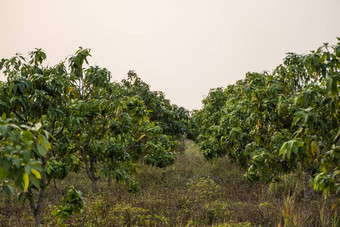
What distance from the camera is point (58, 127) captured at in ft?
19.7

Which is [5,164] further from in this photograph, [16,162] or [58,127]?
[58,127]

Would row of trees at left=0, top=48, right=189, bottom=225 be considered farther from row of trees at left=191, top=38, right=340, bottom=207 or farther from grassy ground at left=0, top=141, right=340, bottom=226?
row of trees at left=191, top=38, right=340, bottom=207

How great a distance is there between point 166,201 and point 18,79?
4.68 meters

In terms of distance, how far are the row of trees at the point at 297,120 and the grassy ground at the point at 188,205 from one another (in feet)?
2.17

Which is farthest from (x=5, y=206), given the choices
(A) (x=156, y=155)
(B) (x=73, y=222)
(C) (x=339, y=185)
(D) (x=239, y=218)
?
(C) (x=339, y=185)

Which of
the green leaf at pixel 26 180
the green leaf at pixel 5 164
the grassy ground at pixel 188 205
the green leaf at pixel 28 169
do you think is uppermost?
the green leaf at pixel 5 164

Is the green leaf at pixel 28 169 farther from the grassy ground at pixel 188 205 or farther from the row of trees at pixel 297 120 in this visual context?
the grassy ground at pixel 188 205

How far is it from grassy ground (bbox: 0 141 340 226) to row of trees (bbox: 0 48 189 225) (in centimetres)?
76

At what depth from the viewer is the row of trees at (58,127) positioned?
183 centimetres

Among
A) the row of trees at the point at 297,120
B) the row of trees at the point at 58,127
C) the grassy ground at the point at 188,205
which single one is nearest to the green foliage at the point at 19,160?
the row of trees at the point at 58,127

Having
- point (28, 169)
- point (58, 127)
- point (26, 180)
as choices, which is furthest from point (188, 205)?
point (28, 169)

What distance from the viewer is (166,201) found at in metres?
6.70

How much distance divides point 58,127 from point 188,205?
11.8 ft

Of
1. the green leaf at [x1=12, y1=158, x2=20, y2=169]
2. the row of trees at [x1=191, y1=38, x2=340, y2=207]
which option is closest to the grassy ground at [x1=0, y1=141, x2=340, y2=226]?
the row of trees at [x1=191, y1=38, x2=340, y2=207]
